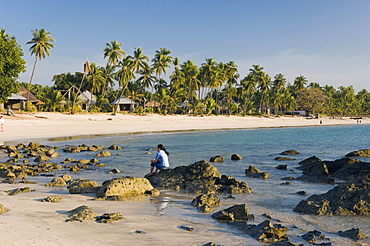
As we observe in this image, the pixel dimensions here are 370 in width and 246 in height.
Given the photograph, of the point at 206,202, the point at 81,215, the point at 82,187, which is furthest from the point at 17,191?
the point at 206,202

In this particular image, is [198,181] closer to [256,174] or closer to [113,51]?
[256,174]

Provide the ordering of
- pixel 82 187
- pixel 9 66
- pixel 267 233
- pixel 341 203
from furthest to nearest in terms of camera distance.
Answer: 1. pixel 9 66
2. pixel 82 187
3. pixel 341 203
4. pixel 267 233

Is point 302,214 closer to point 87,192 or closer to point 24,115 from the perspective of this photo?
point 87,192

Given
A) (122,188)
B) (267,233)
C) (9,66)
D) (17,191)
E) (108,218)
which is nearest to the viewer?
(267,233)

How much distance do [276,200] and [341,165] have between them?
7.35 metres

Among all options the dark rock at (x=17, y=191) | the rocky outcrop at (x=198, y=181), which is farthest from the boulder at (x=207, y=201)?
the dark rock at (x=17, y=191)

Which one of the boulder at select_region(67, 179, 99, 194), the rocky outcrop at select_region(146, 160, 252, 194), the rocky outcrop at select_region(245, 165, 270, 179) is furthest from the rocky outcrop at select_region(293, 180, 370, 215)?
the boulder at select_region(67, 179, 99, 194)

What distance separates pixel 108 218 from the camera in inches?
297

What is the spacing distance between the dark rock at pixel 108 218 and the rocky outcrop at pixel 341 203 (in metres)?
5.04

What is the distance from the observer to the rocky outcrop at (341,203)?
30.4ft

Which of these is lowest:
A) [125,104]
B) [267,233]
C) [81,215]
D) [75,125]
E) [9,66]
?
[267,233]

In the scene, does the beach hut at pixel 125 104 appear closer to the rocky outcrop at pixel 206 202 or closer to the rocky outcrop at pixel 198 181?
the rocky outcrop at pixel 198 181

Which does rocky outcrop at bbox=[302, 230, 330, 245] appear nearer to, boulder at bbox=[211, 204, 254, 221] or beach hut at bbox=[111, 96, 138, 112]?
boulder at bbox=[211, 204, 254, 221]

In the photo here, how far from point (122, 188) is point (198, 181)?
3.34 metres
